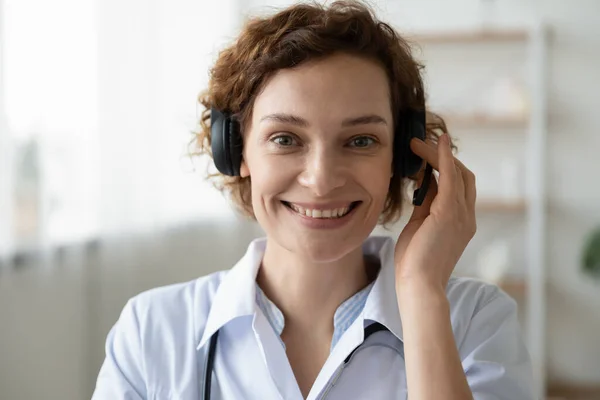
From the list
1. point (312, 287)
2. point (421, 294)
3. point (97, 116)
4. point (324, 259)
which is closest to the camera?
point (421, 294)

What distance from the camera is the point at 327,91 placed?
1.29 metres

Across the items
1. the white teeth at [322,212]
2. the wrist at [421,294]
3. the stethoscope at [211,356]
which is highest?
the white teeth at [322,212]

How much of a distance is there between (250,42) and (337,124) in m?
0.25

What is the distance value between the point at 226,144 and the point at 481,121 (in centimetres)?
301

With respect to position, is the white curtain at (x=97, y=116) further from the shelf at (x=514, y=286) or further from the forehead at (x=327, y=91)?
the shelf at (x=514, y=286)

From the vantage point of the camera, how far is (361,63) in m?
1.35

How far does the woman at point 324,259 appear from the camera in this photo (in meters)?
1.30

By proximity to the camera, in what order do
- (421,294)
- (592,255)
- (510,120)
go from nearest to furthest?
(421,294), (592,255), (510,120)

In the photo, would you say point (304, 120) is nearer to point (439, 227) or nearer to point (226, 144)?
point (226, 144)

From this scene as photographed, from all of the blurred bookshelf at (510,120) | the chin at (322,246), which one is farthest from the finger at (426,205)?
the blurred bookshelf at (510,120)

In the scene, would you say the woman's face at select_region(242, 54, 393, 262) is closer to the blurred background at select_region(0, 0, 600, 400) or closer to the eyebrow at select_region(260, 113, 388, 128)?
the eyebrow at select_region(260, 113, 388, 128)

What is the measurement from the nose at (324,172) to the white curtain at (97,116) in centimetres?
54

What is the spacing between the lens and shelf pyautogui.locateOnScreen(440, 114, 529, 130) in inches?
164

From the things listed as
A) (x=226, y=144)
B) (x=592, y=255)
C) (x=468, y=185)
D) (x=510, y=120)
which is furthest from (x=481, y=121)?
(x=226, y=144)
